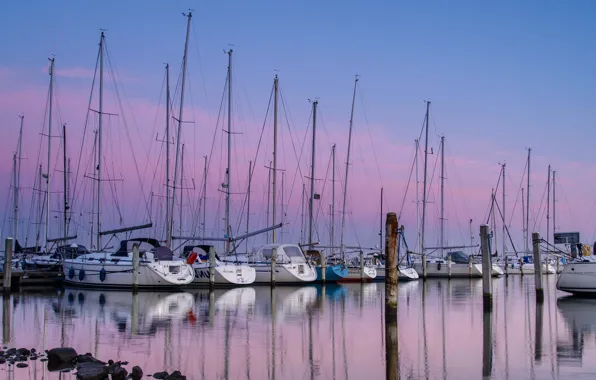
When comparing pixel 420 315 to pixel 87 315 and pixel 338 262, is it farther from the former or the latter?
pixel 338 262

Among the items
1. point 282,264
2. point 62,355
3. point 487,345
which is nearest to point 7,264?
point 282,264

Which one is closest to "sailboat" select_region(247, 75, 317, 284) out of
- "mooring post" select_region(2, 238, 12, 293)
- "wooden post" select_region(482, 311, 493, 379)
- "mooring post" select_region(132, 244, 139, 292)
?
"mooring post" select_region(132, 244, 139, 292)

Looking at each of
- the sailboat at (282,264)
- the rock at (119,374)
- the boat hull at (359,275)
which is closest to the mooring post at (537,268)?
the sailboat at (282,264)

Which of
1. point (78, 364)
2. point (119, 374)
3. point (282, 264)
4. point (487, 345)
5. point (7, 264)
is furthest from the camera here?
point (282, 264)

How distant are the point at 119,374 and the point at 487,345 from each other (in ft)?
34.5

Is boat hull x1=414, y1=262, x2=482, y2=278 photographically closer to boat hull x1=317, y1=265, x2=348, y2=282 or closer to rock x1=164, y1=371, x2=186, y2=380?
boat hull x1=317, y1=265, x2=348, y2=282

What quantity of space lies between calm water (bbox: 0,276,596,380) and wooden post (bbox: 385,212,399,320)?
0.83 metres

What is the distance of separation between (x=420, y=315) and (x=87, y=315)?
1300cm

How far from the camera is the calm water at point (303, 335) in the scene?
635 inches

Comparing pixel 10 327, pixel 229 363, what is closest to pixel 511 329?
pixel 229 363

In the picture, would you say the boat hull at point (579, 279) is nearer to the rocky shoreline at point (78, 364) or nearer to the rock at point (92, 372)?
the rocky shoreline at point (78, 364)

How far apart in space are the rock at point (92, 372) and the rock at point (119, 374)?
187mm

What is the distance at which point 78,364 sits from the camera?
15719mm

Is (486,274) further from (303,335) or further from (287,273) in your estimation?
(287,273)
